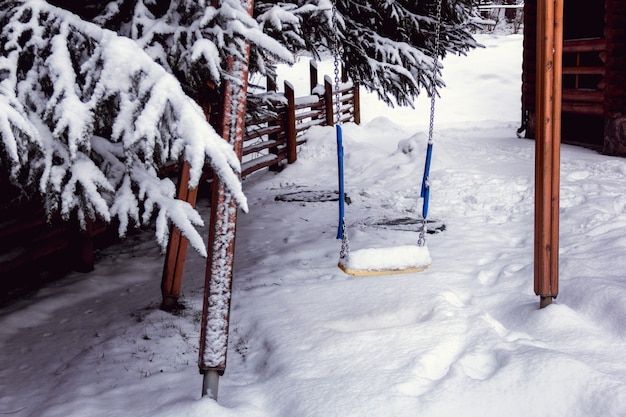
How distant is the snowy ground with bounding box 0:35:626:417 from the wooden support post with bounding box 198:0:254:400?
24 centimetres

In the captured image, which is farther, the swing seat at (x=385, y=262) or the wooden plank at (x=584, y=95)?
the wooden plank at (x=584, y=95)

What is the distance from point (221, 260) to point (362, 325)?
147 cm

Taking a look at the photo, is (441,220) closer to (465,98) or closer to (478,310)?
(478,310)

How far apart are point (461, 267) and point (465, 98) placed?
18.3 metres

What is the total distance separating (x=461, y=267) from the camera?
18.8ft

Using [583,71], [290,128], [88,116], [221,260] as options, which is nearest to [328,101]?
[290,128]

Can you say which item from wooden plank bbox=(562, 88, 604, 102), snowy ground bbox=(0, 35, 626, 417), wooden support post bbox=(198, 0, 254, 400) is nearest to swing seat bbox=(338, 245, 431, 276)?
snowy ground bbox=(0, 35, 626, 417)

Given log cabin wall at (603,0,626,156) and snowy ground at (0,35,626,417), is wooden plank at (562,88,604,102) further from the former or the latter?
snowy ground at (0,35,626,417)

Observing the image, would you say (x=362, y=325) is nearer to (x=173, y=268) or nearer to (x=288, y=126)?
(x=173, y=268)

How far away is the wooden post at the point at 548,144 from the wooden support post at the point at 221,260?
2020 millimetres

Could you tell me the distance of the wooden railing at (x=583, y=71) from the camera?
10.9 m

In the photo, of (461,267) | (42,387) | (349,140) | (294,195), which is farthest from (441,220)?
(349,140)

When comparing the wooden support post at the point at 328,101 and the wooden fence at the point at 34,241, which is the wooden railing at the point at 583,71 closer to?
the wooden support post at the point at 328,101

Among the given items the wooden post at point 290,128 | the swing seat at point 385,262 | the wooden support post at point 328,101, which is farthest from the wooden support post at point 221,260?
the wooden support post at point 328,101
